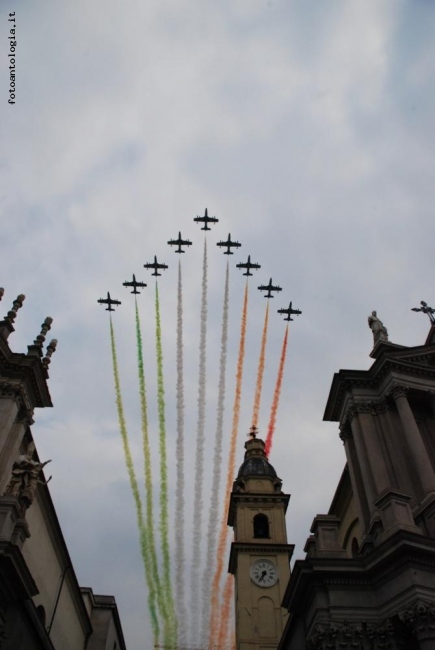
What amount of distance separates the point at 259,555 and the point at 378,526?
2896 cm

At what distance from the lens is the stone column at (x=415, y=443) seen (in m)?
22.5

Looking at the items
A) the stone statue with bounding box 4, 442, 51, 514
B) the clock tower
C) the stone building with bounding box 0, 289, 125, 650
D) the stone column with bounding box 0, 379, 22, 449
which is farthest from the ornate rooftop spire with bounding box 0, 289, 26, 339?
the clock tower

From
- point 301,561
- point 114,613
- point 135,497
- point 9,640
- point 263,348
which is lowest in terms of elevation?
point 9,640

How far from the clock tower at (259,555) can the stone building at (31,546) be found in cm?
1038

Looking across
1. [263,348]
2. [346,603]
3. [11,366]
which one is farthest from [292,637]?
[263,348]

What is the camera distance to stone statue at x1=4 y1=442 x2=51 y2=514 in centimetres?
2197

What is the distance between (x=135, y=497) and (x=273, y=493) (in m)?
15.2

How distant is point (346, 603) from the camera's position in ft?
63.0

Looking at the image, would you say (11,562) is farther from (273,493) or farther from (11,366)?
(273,493)

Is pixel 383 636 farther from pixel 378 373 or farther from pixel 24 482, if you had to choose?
pixel 24 482

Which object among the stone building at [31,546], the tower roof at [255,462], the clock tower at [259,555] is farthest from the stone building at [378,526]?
the tower roof at [255,462]

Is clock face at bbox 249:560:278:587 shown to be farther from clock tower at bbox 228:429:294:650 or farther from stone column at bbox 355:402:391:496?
stone column at bbox 355:402:391:496

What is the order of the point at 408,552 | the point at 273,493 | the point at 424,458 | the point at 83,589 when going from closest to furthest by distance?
the point at 408,552 → the point at 424,458 → the point at 83,589 → the point at 273,493

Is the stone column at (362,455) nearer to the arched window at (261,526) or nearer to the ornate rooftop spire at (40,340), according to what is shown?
the ornate rooftop spire at (40,340)
